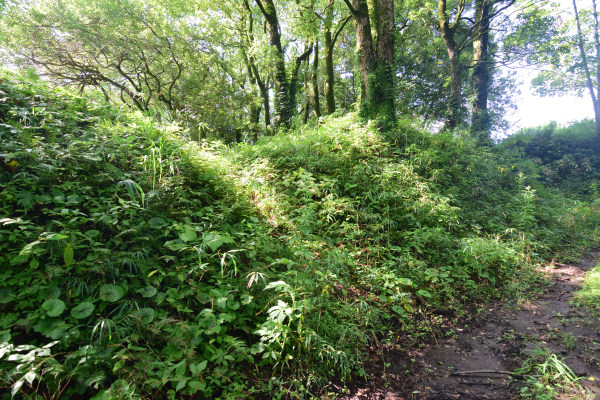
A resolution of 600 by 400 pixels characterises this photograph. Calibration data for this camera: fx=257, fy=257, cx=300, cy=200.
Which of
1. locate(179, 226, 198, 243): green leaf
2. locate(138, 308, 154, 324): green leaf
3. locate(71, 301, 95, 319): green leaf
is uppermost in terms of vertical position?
locate(179, 226, 198, 243): green leaf

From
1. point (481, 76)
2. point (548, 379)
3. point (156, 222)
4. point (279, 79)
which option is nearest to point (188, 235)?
point (156, 222)

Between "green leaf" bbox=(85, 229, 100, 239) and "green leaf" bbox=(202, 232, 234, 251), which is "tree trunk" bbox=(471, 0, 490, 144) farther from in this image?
"green leaf" bbox=(85, 229, 100, 239)

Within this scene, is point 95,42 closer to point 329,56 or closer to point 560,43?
point 329,56

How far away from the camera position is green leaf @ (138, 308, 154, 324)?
2.10 m

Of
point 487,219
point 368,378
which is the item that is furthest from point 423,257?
point 487,219

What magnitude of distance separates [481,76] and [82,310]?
19.4 meters

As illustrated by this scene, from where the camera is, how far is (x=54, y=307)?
6.31 feet

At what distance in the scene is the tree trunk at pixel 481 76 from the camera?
12305 mm

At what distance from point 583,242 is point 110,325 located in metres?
8.90

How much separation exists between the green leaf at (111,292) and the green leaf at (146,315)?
0.72ft

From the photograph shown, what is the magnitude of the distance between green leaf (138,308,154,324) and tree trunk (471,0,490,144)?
1340 centimetres

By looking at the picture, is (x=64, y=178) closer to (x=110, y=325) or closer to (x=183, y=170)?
(x=183, y=170)

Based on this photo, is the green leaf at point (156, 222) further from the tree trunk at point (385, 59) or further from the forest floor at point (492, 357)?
the tree trunk at point (385, 59)

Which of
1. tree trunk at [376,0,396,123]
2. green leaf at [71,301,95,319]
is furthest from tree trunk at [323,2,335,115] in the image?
green leaf at [71,301,95,319]
